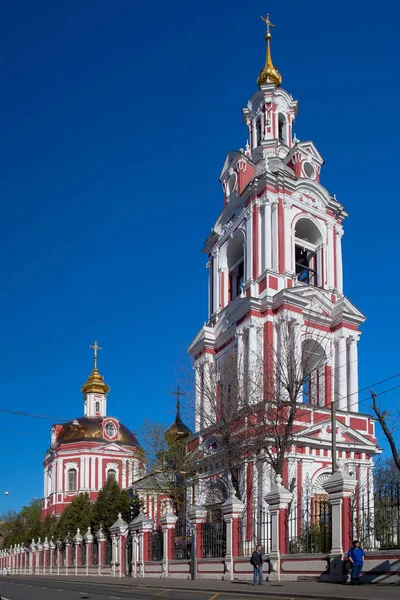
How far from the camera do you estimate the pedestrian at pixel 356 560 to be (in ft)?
54.5

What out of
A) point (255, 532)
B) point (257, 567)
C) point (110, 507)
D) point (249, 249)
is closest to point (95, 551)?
point (110, 507)

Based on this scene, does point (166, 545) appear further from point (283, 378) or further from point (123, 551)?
point (283, 378)

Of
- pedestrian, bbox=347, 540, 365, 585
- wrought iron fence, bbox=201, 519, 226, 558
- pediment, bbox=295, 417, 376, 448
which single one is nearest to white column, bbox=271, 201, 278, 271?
pediment, bbox=295, 417, 376, 448

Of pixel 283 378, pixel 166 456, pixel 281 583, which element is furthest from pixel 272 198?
pixel 281 583

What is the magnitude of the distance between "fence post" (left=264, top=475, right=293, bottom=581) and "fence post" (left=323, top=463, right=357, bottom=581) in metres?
2.64

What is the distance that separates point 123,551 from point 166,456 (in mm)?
5725

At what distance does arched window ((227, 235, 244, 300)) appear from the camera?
4025cm

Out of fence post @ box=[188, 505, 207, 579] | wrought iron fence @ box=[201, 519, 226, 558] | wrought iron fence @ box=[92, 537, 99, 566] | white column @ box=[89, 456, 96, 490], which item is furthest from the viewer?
white column @ box=[89, 456, 96, 490]

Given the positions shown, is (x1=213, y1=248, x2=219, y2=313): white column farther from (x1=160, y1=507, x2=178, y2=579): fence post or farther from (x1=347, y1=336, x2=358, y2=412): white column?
(x1=160, y1=507, x2=178, y2=579): fence post

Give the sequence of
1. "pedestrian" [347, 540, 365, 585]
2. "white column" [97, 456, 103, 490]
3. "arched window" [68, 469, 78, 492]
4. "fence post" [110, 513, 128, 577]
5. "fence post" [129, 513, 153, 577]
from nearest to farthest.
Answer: "pedestrian" [347, 540, 365, 585] → "fence post" [129, 513, 153, 577] → "fence post" [110, 513, 128, 577] → "white column" [97, 456, 103, 490] → "arched window" [68, 469, 78, 492]

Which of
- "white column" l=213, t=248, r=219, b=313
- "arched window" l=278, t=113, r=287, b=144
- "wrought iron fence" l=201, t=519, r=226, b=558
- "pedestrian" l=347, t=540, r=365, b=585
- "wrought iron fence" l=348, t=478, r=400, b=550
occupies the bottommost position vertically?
"wrought iron fence" l=201, t=519, r=226, b=558

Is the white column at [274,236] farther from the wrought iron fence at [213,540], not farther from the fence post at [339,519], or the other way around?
the fence post at [339,519]

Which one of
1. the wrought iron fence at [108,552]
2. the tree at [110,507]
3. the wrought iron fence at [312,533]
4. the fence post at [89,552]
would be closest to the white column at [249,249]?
the wrought iron fence at [108,552]

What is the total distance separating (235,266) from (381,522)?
79.0ft
